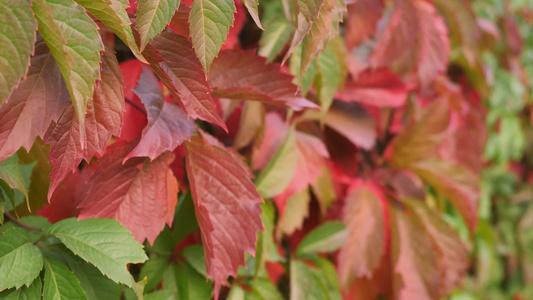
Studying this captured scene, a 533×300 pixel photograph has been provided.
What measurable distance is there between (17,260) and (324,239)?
45 centimetres

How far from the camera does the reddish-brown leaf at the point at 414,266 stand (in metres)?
0.77

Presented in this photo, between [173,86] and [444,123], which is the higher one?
[173,86]

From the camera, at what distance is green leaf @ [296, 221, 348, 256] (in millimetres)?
689

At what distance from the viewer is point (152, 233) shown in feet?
1.45

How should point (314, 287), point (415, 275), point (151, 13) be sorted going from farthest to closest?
1. point (415, 275)
2. point (314, 287)
3. point (151, 13)

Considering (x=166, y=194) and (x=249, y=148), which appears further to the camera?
(x=249, y=148)

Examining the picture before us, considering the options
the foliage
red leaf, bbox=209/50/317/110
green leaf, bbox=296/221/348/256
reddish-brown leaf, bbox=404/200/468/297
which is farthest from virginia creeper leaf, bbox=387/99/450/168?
red leaf, bbox=209/50/317/110

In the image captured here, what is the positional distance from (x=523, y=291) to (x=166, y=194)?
1.69 meters

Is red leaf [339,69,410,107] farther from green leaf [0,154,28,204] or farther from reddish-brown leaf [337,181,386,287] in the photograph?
Answer: green leaf [0,154,28,204]

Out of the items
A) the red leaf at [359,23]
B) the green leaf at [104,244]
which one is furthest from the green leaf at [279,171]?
the red leaf at [359,23]

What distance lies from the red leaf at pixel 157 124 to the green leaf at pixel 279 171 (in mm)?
169

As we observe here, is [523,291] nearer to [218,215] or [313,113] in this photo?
[313,113]

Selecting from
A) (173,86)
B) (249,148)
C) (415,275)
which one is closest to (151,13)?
(173,86)

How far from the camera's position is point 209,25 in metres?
0.37
